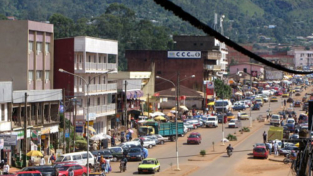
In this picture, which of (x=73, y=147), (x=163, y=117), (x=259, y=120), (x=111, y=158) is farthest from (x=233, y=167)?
(x=259, y=120)

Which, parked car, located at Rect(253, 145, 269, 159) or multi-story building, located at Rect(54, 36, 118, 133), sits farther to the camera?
multi-story building, located at Rect(54, 36, 118, 133)

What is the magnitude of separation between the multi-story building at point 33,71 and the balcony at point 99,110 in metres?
4.90

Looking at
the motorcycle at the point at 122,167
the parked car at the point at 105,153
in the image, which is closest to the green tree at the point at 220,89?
the parked car at the point at 105,153

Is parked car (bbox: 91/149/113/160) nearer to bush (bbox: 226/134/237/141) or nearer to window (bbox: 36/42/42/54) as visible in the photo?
window (bbox: 36/42/42/54)

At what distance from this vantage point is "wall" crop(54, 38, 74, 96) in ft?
198

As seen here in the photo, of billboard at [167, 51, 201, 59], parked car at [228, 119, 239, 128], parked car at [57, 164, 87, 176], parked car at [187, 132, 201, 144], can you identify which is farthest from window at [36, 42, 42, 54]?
billboard at [167, 51, 201, 59]

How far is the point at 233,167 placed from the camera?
153 feet

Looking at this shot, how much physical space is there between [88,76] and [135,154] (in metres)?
17.1

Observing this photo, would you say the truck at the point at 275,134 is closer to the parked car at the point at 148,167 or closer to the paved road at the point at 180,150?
the paved road at the point at 180,150

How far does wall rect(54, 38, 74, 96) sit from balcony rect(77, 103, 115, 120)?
1.66m

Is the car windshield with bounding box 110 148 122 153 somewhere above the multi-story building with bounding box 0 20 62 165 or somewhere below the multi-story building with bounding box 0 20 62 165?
below

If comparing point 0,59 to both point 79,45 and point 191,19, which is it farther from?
point 191,19

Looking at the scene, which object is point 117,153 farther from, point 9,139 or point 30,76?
point 30,76

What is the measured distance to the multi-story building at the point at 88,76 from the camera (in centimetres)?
6062
